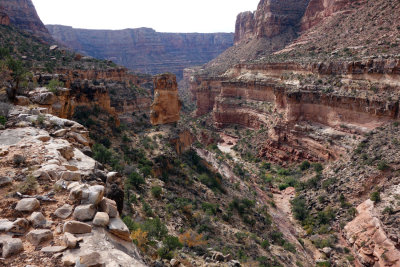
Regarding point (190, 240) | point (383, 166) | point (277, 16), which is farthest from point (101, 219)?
point (277, 16)

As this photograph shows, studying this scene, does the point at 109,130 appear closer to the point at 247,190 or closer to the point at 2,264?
the point at 247,190

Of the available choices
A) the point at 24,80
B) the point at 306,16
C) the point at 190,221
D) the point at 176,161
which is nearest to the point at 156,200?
the point at 190,221

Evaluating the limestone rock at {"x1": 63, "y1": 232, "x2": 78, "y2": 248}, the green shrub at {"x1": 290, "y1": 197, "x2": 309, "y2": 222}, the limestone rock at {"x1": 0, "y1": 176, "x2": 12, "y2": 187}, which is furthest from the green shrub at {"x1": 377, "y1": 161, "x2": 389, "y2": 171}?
the limestone rock at {"x1": 0, "y1": 176, "x2": 12, "y2": 187}

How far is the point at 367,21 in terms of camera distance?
50969 millimetres

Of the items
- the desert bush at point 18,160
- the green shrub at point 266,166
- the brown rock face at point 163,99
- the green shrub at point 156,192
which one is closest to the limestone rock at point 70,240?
the desert bush at point 18,160

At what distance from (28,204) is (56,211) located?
60cm

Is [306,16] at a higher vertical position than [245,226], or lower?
higher

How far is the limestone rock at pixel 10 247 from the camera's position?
4.19 meters

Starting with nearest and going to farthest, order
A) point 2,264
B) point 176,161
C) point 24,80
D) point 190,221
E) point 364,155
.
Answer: point 2,264 < point 24,80 < point 190,221 < point 176,161 < point 364,155

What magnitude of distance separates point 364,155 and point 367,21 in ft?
127

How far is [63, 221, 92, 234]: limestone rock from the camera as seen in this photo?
15.6 ft

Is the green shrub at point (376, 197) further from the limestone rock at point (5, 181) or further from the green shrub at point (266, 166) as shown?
the limestone rock at point (5, 181)

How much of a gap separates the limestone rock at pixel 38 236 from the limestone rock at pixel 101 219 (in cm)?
76

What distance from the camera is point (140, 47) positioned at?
555 ft
